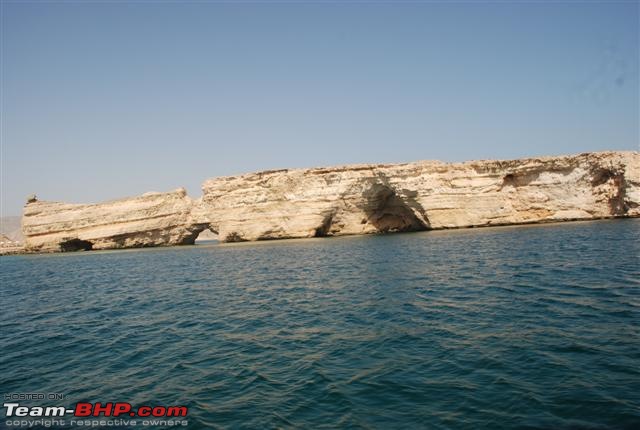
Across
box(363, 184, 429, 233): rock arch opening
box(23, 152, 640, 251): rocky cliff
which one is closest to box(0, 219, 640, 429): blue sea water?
box(23, 152, 640, 251): rocky cliff

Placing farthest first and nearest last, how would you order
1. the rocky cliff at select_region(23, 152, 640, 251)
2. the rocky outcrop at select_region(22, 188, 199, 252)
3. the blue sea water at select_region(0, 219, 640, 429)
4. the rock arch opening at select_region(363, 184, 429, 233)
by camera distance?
the rocky outcrop at select_region(22, 188, 199, 252) → the rock arch opening at select_region(363, 184, 429, 233) → the rocky cliff at select_region(23, 152, 640, 251) → the blue sea water at select_region(0, 219, 640, 429)

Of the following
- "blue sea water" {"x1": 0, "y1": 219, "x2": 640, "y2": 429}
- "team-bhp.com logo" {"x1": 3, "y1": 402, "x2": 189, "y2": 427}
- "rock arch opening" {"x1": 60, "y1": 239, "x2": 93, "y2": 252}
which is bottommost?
"team-bhp.com logo" {"x1": 3, "y1": 402, "x2": 189, "y2": 427}

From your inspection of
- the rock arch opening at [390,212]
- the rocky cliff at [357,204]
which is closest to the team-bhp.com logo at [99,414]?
the rocky cliff at [357,204]

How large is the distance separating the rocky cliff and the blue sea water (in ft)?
85.9

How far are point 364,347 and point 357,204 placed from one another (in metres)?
40.2

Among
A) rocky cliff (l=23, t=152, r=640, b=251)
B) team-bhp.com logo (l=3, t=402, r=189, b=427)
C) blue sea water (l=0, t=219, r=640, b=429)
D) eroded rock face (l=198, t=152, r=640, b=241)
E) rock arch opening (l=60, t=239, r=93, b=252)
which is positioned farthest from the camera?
rock arch opening (l=60, t=239, r=93, b=252)

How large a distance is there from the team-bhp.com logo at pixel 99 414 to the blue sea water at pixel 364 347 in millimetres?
263

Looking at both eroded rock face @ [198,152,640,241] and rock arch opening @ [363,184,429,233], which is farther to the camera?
rock arch opening @ [363,184,429,233]

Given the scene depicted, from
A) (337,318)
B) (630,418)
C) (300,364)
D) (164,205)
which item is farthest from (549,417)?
(164,205)

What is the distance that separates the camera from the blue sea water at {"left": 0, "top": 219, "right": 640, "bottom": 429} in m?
6.36

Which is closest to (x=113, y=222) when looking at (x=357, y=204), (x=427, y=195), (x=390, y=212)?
(x=357, y=204)

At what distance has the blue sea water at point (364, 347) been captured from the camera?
250 inches

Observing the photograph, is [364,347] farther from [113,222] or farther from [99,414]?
[113,222]

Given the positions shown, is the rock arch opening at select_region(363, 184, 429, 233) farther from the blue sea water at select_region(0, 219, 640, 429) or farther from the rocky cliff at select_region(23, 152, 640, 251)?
the blue sea water at select_region(0, 219, 640, 429)
